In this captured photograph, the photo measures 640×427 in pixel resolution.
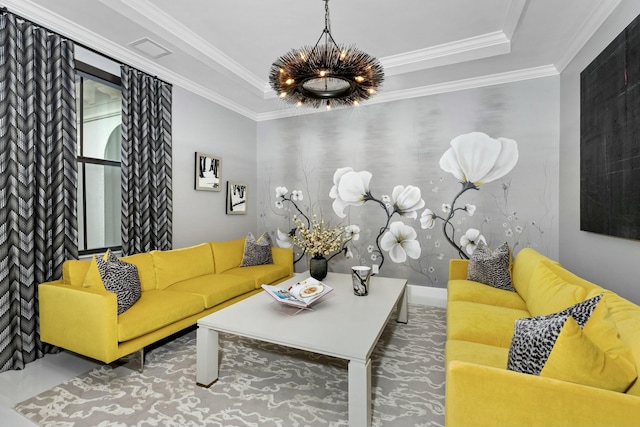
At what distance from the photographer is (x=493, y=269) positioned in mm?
2982

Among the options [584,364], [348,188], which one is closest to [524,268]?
[584,364]

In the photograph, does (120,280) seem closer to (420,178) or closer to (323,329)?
(323,329)

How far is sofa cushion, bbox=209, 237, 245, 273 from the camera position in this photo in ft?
12.3

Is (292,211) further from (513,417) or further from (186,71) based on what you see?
(513,417)

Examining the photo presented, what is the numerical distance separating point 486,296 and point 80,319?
3111mm

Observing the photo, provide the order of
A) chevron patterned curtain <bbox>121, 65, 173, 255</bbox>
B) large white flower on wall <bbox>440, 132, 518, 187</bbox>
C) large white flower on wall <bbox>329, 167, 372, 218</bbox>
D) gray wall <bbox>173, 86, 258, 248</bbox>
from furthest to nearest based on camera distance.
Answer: large white flower on wall <bbox>329, 167, 372, 218</bbox> → gray wall <bbox>173, 86, 258, 248</bbox> → large white flower on wall <bbox>440, 132, 518, 187</bbox> → chevron patterned curtain <bbox>121, 65, 173, 255</bbox>

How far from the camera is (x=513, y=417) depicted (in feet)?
3.56

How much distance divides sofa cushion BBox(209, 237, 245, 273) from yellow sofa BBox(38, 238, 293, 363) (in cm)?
15

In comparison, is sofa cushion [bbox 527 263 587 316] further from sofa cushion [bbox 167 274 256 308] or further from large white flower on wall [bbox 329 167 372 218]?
sofa cushion [bbox 167 274 256 308]

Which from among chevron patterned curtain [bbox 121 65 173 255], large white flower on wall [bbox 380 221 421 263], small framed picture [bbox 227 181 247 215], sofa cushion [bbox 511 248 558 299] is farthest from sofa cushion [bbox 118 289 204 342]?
sofa cushion [bbox 511 248 558 299]

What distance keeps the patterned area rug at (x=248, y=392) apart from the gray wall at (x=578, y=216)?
1397 millimetres

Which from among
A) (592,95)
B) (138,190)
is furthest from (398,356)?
(138,190)

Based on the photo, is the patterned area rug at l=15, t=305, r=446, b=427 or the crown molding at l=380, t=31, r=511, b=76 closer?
the patterned area rug at l=15, t=305, r=446, b=427

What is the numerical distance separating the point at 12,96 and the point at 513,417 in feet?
11.6
